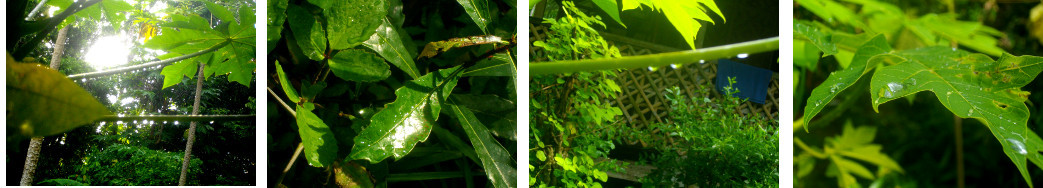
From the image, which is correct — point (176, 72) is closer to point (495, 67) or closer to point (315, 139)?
point (315, 139)

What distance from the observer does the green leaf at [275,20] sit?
0.59m

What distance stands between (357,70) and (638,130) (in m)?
0.37

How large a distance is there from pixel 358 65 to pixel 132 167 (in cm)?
39

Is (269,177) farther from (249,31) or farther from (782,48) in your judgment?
(782,48)

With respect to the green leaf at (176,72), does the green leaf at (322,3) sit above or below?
above

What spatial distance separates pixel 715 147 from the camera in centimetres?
64

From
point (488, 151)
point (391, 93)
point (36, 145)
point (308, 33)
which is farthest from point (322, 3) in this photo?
point (36, 145)

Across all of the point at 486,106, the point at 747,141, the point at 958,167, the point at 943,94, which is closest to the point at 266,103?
the point at 486,106

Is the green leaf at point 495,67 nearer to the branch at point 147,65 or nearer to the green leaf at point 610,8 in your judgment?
the green leaf at point 610,8

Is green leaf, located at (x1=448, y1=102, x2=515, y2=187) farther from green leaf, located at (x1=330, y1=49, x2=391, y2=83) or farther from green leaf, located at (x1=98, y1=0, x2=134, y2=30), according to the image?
green leaf, located at (x1=98, y1=0, x2=134, y2=30)

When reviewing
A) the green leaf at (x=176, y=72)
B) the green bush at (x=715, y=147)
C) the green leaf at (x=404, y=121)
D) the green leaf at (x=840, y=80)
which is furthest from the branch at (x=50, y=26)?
the green leaf at (x=840, y=80)

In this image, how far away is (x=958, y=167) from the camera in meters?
0.98

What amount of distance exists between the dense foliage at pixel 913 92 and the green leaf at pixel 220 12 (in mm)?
756

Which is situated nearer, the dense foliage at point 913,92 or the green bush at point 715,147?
the dense foliage at point 913,92
